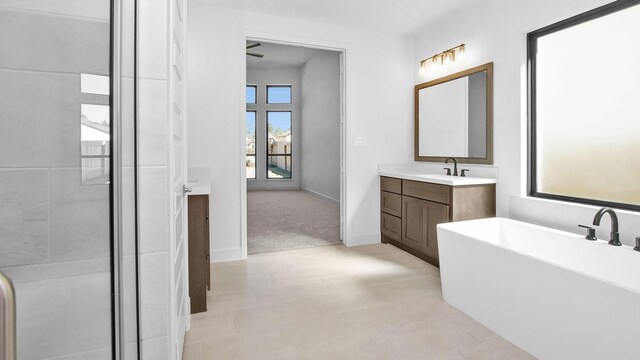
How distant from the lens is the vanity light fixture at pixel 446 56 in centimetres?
341

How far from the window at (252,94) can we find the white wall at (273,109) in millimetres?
80

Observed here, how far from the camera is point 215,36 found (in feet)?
10.6

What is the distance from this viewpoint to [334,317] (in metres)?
2.14

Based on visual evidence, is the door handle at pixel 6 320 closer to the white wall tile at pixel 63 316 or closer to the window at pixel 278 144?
the white wall tile at pixel 63 316

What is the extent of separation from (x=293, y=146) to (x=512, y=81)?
688 centimetres

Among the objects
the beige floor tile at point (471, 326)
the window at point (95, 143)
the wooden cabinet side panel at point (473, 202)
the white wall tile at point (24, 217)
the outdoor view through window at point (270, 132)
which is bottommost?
the beige floor tile at point (471, 326)

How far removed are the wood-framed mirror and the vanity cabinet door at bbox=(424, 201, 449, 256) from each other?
67cm

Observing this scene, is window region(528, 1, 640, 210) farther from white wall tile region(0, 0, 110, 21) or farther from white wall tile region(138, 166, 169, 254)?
white wall tile region(0, 0, 110, 21)

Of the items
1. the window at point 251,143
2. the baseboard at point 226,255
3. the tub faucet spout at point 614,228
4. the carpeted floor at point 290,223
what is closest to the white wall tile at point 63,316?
the tub faucet spout at point 614,228

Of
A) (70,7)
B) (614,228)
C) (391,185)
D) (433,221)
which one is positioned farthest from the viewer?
(391,185)

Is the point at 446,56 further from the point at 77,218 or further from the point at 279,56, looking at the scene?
the point at 279,56

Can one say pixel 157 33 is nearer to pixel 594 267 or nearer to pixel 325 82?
pixel 594 267

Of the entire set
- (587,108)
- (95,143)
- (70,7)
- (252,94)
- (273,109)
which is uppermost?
(252,94)

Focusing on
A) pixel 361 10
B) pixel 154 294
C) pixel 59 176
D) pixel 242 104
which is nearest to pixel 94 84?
pixel 59 176
